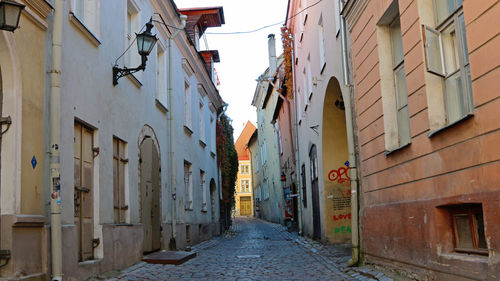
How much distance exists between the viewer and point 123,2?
33.4 ft

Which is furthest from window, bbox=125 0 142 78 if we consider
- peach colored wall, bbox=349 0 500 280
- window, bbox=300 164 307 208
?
window, bbox=300 164 307 208

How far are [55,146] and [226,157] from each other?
18822mm

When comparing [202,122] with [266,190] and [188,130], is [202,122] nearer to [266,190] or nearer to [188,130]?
[188,130]

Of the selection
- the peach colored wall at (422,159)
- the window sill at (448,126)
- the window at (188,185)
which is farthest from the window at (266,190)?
the window sill at (448,126)

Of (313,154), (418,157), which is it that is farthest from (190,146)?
(418,157)

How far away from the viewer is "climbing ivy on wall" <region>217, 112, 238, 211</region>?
23.9 metres

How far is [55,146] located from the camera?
631 cm

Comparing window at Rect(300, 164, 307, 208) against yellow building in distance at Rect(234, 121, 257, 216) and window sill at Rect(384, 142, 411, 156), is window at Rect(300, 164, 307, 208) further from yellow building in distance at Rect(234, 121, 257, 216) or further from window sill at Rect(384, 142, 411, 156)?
yellow building in distance at Rect(234, 121, 257, 216)

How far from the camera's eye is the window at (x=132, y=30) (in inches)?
422

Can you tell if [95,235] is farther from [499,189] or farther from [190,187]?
[190,187]

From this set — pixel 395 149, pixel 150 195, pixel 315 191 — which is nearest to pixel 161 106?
pixel 150 195

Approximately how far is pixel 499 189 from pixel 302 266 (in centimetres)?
577

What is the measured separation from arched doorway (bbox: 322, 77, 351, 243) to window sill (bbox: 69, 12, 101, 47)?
674 centimetres

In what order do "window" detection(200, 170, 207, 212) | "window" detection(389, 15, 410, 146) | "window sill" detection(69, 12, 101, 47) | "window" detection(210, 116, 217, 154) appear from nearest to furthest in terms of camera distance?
"window" detection(389, 15, 410, 146)
"window sill" detection(69, 12, 101, 47)
"window" detection(200, 170, 207, 212)
"window" detection(210, 116, 217, 154)
